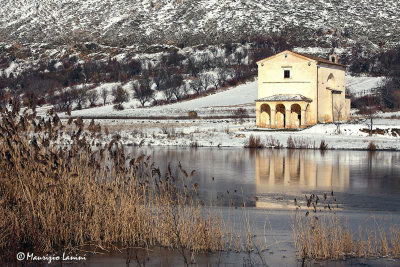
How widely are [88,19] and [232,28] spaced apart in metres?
38.3

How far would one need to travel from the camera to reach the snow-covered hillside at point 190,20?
11012cm

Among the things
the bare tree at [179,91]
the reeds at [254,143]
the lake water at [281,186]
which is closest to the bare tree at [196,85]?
the bare tree at [179,91]

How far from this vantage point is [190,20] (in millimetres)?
123875

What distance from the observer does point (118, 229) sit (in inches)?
348

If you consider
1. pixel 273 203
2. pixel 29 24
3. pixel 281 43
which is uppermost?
pixel 29 24

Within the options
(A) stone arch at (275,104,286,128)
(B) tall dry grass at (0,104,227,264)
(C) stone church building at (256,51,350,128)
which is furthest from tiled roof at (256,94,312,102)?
(B) tall dry grass at (0,104,227,264)

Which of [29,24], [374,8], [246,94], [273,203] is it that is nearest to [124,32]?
[29,24]

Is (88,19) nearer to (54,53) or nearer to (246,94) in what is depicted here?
(54,53)

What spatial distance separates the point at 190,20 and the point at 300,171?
10587 centimetres

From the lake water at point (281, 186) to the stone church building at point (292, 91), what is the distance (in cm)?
1396

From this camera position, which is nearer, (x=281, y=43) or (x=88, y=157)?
(x=88, y=157)

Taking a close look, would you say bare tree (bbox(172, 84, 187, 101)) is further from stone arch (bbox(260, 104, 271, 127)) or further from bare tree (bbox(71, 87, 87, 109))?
stone arch (bbox(260, 104, 271, 127))

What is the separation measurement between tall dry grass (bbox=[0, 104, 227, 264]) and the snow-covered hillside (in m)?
96.1

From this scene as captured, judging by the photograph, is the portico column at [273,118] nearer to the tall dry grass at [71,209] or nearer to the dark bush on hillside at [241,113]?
the dark bush on hillside at [241,113]
